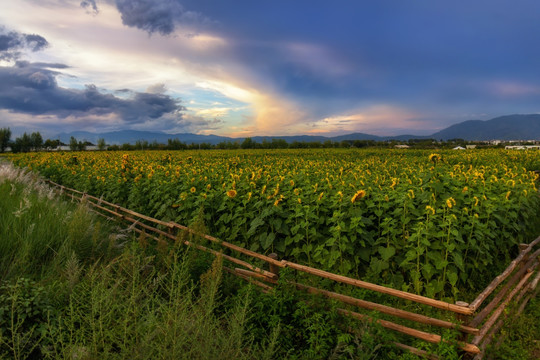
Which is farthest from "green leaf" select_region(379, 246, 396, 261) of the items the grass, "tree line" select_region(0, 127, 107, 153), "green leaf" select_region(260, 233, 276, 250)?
"tree line" select_region(0, 127, 107, 153)

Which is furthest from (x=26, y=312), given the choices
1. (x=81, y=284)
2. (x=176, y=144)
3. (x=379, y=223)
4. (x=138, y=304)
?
(x=176, y=144)

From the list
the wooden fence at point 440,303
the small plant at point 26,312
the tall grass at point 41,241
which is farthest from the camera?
the tall grass at point 41,241

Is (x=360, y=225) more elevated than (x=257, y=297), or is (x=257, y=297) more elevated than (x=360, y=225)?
(x=360, y=225)

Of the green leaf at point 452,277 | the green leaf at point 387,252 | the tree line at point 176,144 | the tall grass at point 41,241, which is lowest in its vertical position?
the green leaf at point 452,277

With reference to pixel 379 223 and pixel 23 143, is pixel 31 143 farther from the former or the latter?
pixel 379 223

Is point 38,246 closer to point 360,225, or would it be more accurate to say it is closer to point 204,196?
point 204,196

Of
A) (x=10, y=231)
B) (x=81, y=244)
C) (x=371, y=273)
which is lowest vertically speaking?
(x=371, y=273)

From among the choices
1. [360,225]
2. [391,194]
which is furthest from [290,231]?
[391,194]

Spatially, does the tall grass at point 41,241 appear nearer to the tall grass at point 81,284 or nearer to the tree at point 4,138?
the tall grass at point 81,284

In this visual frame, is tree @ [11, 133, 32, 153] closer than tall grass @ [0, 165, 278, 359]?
No

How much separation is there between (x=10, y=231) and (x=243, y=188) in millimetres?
4245

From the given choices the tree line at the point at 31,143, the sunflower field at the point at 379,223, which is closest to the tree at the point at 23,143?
the tree line at the point at 31,143

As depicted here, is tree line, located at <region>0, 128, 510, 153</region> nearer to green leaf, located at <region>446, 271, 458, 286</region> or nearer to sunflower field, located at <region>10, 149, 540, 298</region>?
sunflower field, located at <region>10, 149, 540, 298</region>

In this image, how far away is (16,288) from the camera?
3107 millimetres
